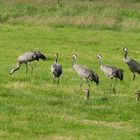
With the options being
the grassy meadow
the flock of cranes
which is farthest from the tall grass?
the flock of cranes

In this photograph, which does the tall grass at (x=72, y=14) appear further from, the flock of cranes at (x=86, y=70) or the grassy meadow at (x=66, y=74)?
the flock of cranes at (x=86, y=70)

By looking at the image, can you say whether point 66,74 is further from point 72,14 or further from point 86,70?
point 72,14

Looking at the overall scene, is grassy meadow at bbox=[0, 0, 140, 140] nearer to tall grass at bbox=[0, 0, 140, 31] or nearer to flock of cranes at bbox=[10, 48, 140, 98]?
tall grass at bbox=[0, 0, 140, 31]

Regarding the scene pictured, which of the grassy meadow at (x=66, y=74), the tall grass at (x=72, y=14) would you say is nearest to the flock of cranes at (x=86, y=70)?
the grassy meadow at (x=66, y=74)

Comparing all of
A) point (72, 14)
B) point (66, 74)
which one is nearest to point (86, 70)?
point (66, 74)

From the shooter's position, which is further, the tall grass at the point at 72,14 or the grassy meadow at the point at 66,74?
the tall grass at the point at 72,14

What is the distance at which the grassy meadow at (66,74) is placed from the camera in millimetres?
15648

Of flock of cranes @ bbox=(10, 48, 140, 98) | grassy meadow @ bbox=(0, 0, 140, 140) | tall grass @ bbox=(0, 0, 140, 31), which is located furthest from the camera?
tall grass @ bbox=(0, 0, 140, 31)

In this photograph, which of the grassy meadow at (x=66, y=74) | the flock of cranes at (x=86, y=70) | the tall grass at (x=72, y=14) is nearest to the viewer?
the grassy meadow at (x=66, y=74)

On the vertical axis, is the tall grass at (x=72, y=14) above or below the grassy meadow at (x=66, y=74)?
above

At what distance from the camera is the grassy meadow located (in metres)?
15.6

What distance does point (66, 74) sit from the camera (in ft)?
83.1

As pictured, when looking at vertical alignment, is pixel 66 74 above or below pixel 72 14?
below

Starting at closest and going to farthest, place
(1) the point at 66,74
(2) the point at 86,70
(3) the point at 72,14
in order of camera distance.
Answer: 1. (2) the point at 86,70
2. (1) the point at 66,74
3. (3) the point at 72,14
